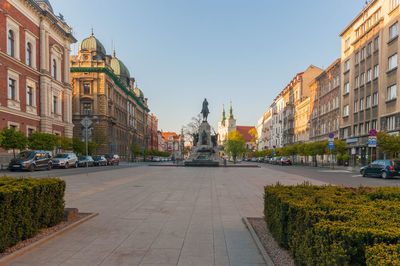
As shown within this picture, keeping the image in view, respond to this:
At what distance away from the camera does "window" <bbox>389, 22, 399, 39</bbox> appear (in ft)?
103

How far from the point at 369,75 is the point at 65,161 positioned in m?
38.5

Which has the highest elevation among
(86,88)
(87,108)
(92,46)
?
(92,46)

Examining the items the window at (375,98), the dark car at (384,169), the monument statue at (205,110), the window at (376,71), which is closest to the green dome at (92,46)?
the monument statue at (205,110)

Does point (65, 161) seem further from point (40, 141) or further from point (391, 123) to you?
point (391, 123)

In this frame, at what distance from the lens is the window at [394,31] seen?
103 feet

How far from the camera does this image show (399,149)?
25.5 metres

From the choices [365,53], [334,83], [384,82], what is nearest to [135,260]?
[384,82]

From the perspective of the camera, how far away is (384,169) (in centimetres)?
2189

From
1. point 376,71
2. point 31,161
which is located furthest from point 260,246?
point 376,71

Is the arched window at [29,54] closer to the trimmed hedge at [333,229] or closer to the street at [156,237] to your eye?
the street at [156,237]

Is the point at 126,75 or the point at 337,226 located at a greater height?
the point at 126,75

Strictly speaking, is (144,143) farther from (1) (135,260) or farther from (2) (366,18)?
(1) (135,260)

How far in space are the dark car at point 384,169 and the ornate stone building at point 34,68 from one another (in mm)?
34618

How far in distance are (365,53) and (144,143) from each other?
84397mm
